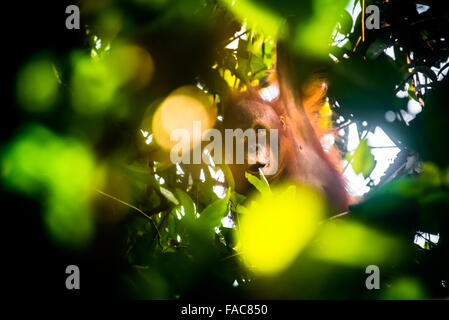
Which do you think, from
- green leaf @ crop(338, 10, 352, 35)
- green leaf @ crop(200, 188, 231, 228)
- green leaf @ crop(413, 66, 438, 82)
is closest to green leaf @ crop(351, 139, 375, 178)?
green leaf @ crop(413, 66, 438, 82)

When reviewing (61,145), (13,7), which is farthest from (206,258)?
(13,7)

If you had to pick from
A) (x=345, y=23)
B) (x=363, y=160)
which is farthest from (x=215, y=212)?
(x=345, y=23)

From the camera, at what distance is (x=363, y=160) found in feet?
3.04

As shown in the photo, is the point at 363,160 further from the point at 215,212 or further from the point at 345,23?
the point at 215,212

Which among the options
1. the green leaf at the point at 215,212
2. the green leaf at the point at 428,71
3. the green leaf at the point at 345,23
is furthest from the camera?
the green leaf at the point at 345,23

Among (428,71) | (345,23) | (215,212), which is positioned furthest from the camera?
(345,23)

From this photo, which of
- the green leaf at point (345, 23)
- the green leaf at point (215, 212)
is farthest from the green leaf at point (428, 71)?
the green leaf at point (215, 212)

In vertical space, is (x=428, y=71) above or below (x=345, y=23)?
below

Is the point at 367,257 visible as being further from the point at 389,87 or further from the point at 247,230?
the point at 389,87

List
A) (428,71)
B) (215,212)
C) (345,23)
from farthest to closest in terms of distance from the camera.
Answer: (345,23) → (428,71) → (215,212)

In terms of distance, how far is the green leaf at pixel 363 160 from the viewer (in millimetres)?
915

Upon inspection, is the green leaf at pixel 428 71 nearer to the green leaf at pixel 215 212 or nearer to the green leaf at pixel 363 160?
the green leaf at pixel 363 160

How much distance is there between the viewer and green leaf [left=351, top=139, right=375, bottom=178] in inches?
36.0

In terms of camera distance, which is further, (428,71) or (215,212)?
(428,71)
